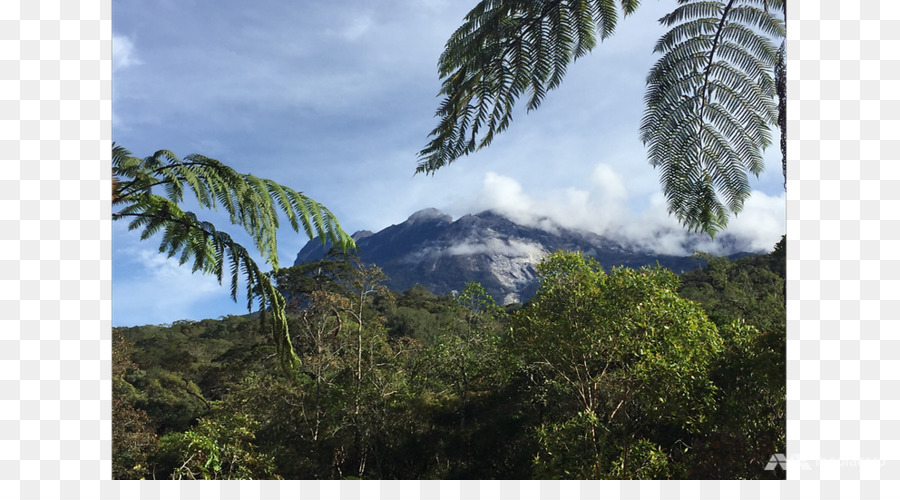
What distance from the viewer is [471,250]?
1515 inches

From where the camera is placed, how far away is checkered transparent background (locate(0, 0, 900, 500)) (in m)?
1.89

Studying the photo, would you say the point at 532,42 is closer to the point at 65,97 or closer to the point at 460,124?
the point at 460,124

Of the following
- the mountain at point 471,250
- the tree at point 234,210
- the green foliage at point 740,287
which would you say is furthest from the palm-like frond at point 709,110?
the mountain at point 471,250

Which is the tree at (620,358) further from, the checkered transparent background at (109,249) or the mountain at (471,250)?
the mountain at (471,250)

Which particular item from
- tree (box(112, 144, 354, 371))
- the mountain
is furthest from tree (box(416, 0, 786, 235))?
the mountain

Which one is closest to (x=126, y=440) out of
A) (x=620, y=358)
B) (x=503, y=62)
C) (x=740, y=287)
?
(x=620, y=358)

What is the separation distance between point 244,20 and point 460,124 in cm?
209

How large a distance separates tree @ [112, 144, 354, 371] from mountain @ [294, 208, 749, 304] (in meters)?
22.2

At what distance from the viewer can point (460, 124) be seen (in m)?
1.53

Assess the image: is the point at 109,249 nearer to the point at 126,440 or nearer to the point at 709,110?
the point at 709,110

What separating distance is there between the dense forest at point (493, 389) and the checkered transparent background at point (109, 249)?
83 centimetres

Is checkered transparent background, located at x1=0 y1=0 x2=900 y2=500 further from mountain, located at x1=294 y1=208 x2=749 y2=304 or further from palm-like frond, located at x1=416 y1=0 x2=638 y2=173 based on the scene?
mountain, located at x1=294 y1=208 x2=749 y2=304

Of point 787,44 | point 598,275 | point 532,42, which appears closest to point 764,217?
point 787,44

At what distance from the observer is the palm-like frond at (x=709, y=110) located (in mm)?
1757
